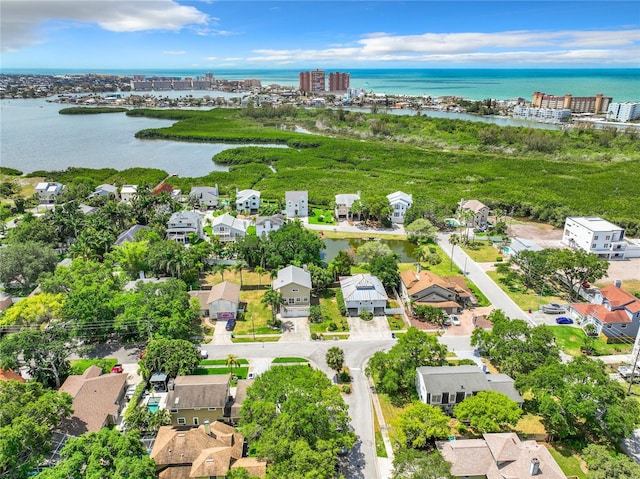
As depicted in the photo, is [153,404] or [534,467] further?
[153,404]

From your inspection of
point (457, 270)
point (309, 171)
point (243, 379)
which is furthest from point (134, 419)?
point (309, 171)

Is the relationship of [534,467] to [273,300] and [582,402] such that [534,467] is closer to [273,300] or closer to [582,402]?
[582,402]

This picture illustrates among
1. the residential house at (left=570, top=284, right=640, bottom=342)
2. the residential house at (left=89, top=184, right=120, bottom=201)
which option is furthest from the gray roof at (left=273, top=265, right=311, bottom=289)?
the residential house at (left=89, top=184, right=120, bottom=201)

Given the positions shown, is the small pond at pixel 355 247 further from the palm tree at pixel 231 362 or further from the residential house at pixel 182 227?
the palm tree at pixel 231 362

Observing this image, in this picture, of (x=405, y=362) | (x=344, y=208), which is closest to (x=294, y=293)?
(x=405, y=362)

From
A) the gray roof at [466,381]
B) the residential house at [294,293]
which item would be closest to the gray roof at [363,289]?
the residential house at [294,293]

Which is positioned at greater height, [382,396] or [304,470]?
[304,470]

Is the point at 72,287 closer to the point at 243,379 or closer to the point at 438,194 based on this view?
the point at 243,379
